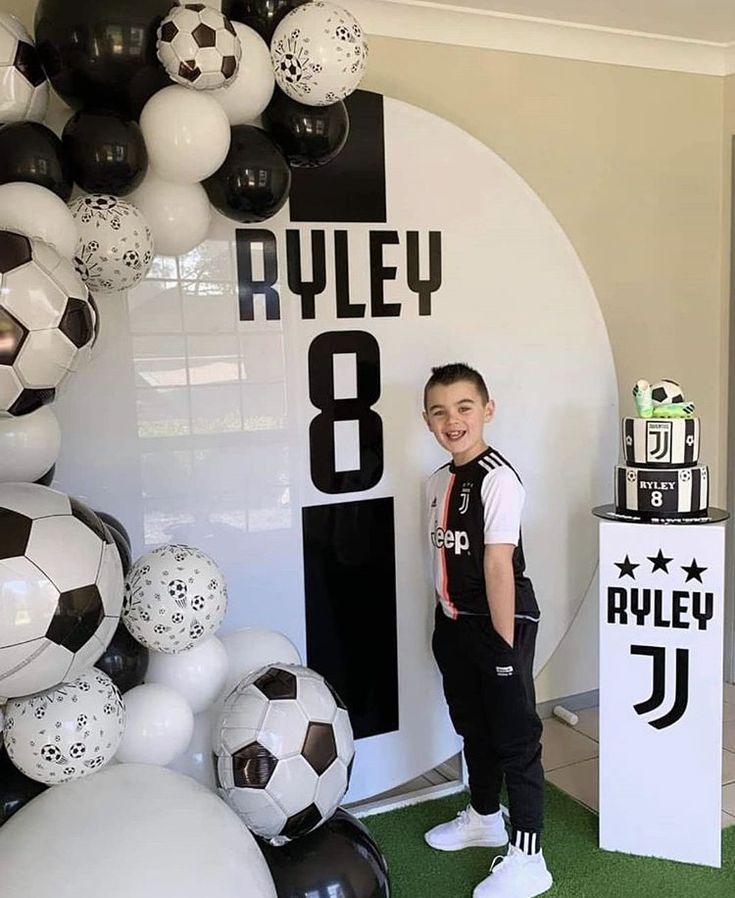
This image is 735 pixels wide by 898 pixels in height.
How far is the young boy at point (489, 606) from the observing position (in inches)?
89.9

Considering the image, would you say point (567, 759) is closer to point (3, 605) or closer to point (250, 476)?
point (250, 476)

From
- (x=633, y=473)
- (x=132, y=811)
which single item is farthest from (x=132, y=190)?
(x=633, y=473)

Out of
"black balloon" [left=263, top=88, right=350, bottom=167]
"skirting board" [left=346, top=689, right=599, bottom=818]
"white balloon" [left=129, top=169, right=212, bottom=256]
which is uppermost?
"black balloon" [left=263, top=88, right=350, bottom=167]

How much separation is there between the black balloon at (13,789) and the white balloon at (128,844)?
2.7 inches

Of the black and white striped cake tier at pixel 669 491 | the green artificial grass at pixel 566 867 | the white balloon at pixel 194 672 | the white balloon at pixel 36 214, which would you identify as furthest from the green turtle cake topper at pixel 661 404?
the white balloon at pixel 36 214

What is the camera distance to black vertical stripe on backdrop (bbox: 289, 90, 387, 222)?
2.51 meters

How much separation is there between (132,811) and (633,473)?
57.3 inches

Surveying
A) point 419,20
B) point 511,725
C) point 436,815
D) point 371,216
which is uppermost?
point 419,20

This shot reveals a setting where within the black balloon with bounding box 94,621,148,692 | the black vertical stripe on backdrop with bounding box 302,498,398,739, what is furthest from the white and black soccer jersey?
the black balloon with bounding box 94,621,148,692

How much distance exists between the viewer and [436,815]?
2.69 metres

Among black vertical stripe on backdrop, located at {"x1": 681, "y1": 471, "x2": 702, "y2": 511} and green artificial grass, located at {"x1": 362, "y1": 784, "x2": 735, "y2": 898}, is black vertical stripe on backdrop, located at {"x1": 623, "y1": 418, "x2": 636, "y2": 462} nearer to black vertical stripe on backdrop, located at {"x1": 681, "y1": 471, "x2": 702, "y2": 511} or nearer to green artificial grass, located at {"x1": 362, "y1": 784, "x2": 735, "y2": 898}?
black vertical stripe on backdrop, located at {"x1": 681, "y1": 471, "x2": 702, "y2": 511}

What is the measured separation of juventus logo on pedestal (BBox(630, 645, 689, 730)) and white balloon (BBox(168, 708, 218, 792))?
3.56 ft

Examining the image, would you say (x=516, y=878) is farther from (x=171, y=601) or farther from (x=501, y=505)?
(x=171, y=601)

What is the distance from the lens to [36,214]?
163 cm
